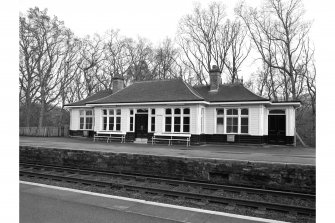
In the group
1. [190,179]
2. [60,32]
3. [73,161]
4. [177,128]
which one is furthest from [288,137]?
[60,32]

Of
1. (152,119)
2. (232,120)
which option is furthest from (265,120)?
(152,119)

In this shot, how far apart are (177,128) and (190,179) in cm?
914

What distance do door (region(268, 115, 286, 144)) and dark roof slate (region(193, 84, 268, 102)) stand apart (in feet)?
7.02

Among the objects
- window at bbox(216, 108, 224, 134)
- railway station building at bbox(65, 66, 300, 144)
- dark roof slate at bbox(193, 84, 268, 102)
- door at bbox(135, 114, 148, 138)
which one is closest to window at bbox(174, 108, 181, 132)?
railway station building at bbox(65, 66, 300, 144)

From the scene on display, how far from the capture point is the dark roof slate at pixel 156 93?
19.6 meters

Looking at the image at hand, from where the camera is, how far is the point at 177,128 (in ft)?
63.6

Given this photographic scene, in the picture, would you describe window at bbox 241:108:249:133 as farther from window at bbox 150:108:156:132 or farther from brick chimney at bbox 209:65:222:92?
window at bbox 150:108:156:132

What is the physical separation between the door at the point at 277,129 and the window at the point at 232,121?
2515 millimetres

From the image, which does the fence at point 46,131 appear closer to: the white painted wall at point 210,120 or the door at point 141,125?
the door at point 141,125

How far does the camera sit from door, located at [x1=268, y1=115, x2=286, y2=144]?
19359 mm

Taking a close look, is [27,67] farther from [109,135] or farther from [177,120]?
[177,120]

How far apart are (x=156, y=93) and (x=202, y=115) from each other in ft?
13.5

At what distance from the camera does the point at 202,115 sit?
1958 centimetres

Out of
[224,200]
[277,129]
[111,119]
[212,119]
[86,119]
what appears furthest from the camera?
[86,119]
